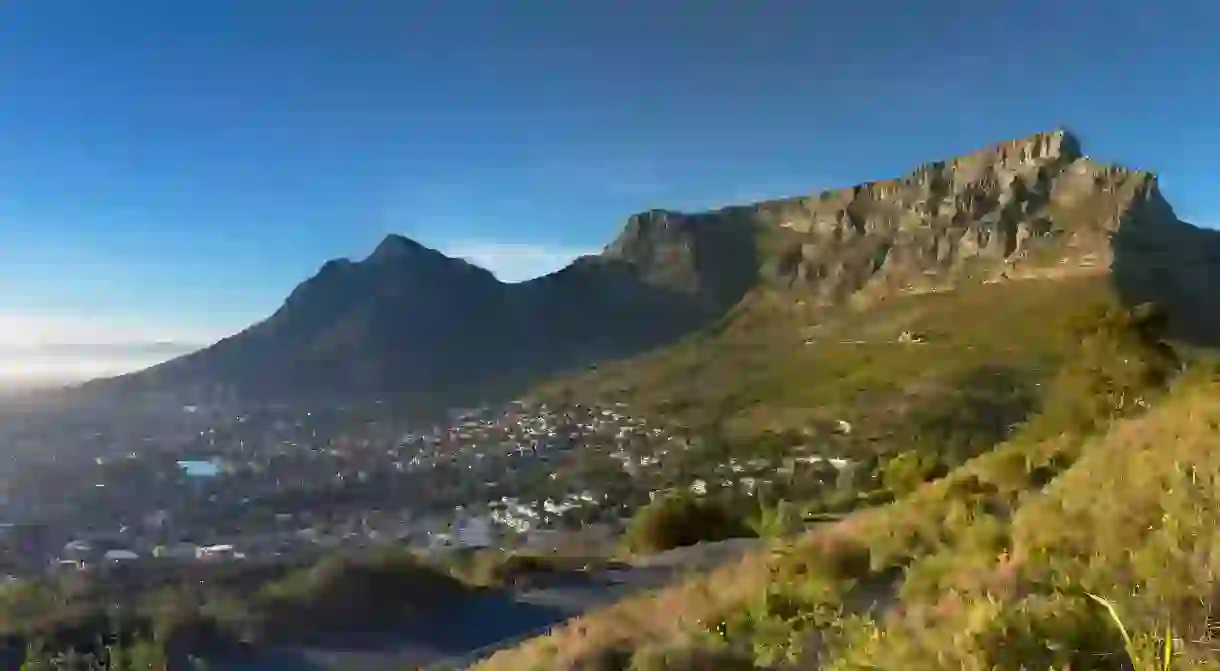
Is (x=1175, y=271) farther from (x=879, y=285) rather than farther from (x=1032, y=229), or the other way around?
(x=879, y=285)

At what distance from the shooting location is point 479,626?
14836 mm

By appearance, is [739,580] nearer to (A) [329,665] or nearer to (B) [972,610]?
(B) [972,610]

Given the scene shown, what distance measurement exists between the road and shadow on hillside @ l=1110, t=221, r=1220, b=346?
4138 inches

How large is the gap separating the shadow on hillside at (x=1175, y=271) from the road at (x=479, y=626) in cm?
10509

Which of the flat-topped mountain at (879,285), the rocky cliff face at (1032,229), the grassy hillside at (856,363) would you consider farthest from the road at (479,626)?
the rocky cliff face at (1032,229)

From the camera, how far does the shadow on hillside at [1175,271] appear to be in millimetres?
115125

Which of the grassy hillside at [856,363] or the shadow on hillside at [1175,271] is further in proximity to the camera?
the shadow on hillside at [1175,271]

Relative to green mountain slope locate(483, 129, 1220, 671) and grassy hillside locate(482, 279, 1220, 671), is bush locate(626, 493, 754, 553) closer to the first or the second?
green mountain slope locate(483, 129, 1220, 671)

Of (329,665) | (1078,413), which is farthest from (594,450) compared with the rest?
(329,665)

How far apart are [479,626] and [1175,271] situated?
15345 cm

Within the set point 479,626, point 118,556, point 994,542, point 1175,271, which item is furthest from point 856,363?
point 994,542

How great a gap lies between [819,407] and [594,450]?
33148 mm

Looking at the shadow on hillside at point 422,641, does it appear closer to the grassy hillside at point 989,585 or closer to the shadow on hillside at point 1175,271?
the grassy hillside at point 989,585

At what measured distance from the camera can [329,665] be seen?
1223cm
